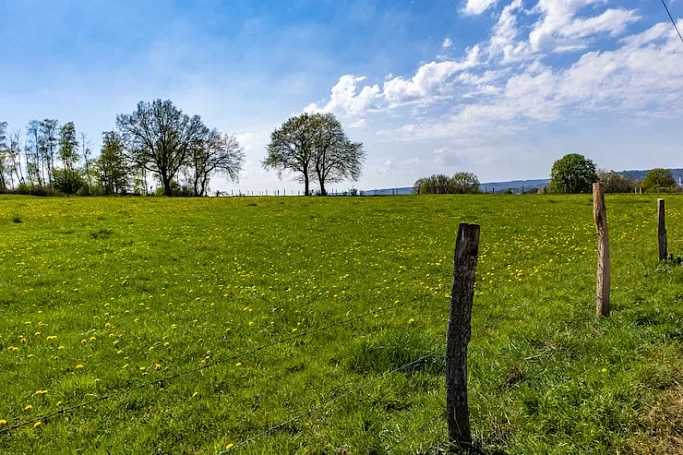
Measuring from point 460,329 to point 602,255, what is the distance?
427cm

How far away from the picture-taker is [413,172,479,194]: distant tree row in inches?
3159

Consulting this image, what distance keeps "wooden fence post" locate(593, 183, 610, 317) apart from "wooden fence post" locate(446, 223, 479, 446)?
4154 millimetres

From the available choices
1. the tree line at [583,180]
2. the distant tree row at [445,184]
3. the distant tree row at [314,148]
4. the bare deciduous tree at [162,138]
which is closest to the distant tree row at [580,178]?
the tree line at [583,180]

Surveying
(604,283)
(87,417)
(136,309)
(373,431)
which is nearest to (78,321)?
(136,309)

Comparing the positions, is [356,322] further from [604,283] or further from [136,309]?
[136,309]

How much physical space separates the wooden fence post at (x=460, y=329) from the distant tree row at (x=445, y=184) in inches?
2981

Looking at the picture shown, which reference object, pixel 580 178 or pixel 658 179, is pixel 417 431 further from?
pixel 658 179

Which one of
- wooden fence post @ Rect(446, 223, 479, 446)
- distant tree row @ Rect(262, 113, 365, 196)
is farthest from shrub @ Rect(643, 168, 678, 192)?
wooden fence post @ Rect(446, 223, 479, 446)

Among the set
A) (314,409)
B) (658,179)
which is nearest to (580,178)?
(658,179)

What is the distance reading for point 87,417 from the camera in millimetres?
5176

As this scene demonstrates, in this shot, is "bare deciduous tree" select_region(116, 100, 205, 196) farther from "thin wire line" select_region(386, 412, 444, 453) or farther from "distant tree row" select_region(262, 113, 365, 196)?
"thin wire line" select_region(386, 412, 444, 453)

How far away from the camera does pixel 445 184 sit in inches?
3342

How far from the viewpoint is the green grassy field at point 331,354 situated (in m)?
4.25

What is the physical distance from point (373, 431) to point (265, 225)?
19519mm
